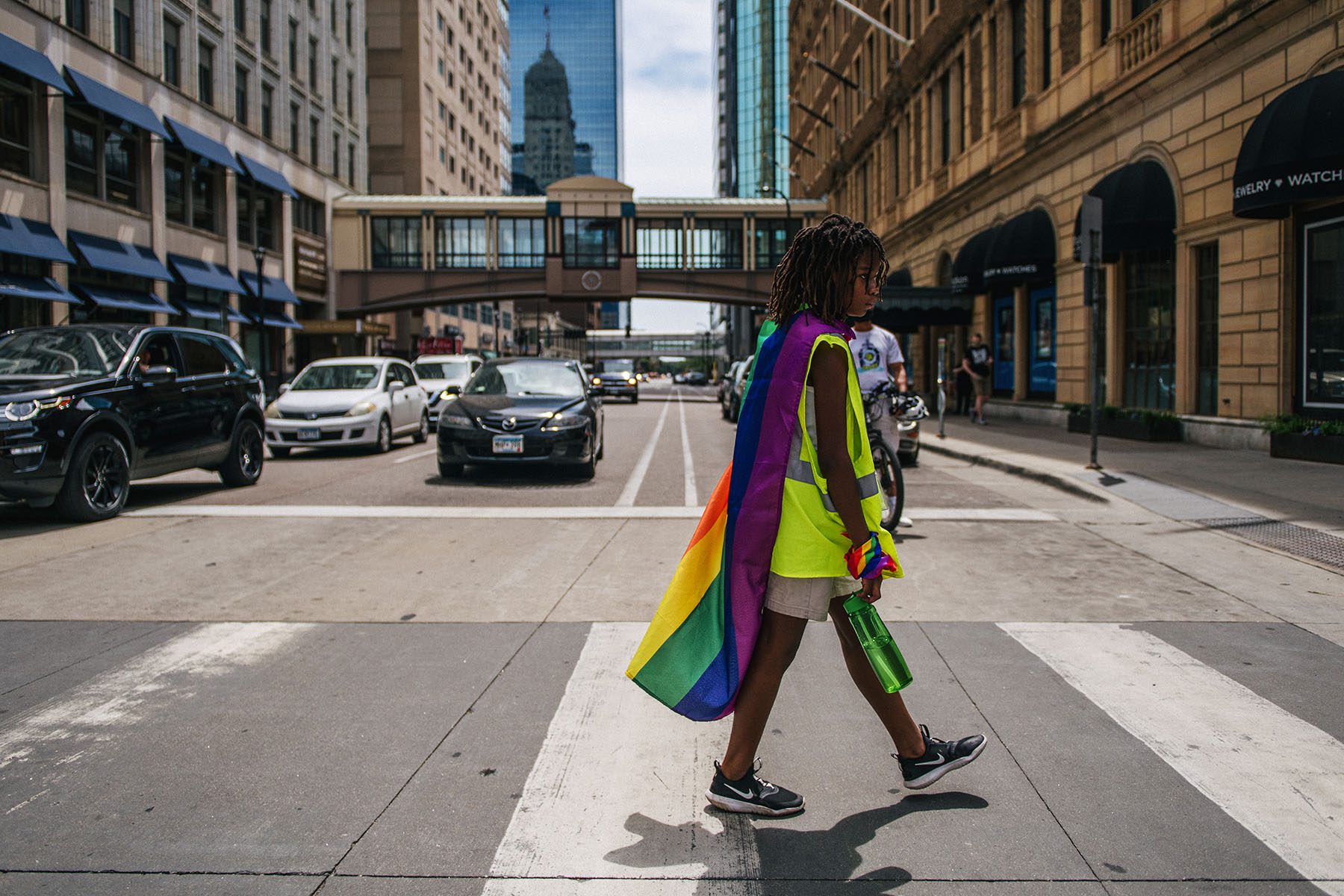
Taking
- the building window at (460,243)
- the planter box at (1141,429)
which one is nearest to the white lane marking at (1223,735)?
the planter box at (1141,429)

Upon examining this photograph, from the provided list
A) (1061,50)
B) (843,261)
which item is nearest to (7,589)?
(843,261)

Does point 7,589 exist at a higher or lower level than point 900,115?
lower

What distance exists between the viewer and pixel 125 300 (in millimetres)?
28734

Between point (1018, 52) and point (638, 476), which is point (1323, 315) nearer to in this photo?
point (638, 476)

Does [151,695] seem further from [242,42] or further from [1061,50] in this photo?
[242,42]

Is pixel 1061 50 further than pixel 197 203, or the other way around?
pixel 197 203

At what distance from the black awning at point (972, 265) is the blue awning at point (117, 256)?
22.5m

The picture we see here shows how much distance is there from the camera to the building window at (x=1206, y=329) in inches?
618

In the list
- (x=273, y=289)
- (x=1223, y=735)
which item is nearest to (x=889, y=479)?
(x=1223, y=735)

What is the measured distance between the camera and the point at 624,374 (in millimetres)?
43906

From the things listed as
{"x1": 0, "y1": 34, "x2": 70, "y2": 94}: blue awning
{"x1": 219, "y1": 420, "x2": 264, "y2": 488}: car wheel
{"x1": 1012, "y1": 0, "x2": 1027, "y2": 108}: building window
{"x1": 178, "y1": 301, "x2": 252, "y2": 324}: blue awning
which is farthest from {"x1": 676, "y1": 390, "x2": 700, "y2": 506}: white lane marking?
{"x1": 178, "y1": 301, "x2": 252, "y2": 324}: blue awning

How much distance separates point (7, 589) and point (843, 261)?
5919 millimetres

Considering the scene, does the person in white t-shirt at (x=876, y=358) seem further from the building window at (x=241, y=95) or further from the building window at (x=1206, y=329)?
the building window at (x=241, y=95)

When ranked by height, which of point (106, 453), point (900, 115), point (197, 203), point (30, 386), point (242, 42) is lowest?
point (106, 453)
